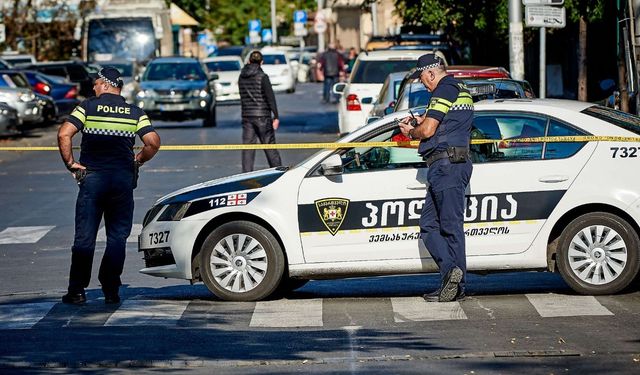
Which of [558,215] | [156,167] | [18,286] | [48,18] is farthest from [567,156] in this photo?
[48,18]

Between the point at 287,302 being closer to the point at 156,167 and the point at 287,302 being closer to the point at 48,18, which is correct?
the point at 156,167

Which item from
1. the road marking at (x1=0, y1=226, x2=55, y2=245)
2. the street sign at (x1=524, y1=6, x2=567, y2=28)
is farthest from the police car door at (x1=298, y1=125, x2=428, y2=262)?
the street sign at (x1=524, y1=6, x2=567, y2=28)

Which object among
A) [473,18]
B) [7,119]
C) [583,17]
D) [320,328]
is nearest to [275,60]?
[7,119]

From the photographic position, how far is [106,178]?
11.2 meters

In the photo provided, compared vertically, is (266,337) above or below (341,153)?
below

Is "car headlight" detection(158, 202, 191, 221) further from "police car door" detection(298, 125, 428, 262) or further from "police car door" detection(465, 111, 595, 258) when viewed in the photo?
"police car door" detection(465, 111, 595, 258)

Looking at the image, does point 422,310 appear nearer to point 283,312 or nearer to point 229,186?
point 283,312

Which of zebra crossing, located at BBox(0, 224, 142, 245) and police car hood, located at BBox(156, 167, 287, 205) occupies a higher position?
police car hood, located at BBox(156, 167, 287, 205)

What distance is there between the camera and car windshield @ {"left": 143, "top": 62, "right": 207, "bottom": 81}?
121ft

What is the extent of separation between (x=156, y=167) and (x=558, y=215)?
14817mm

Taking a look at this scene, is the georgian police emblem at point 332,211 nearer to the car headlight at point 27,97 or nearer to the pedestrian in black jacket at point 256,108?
the pedestrian in black jacket at point 256,108

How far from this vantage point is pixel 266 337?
978 cm

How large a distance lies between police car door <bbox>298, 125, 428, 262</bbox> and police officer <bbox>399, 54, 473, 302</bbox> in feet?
0.58

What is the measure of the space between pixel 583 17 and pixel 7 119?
13.4m
